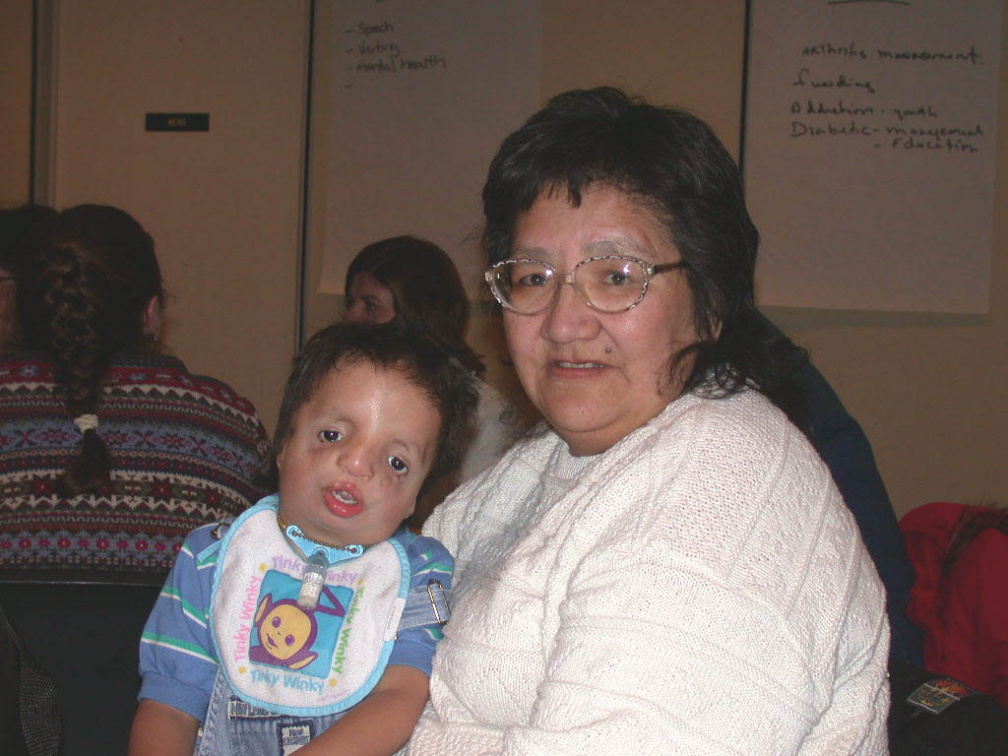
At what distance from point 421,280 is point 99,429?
4.33 ft

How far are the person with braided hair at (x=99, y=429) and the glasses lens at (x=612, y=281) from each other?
1.37m

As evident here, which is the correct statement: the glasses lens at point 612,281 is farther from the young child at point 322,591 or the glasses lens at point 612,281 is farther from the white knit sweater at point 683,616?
the young child at point 322,591

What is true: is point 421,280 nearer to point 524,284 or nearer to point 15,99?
point 524,284

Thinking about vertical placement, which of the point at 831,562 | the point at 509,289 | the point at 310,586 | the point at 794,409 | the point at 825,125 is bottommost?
the point at 310,586

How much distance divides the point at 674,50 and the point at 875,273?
1060 millimetres

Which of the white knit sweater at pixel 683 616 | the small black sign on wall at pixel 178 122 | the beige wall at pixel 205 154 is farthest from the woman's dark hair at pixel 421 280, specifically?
the white knit sweater at pixel 683 616

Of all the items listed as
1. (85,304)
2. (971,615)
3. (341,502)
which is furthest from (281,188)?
(971,615)

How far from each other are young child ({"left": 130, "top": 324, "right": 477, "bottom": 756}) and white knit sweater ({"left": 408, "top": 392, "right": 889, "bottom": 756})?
14 centimetres

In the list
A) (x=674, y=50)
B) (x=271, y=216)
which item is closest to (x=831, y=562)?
(x=674, y=50)

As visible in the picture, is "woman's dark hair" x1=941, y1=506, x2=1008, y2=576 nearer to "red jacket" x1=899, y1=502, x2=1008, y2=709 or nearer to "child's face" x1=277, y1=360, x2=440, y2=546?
"red jacket" x1=899, y1=502, x2=1008, y2=709

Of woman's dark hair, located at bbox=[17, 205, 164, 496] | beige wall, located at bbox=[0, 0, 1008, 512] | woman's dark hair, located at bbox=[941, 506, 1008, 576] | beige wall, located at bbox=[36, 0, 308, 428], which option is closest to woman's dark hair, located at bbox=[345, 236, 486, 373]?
beige wall, located at bbox=[0, 0, 1008, 512]

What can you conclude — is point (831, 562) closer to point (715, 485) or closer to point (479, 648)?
point (715, 485)

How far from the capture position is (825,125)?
3135 mm

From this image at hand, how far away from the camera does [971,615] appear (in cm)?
187
